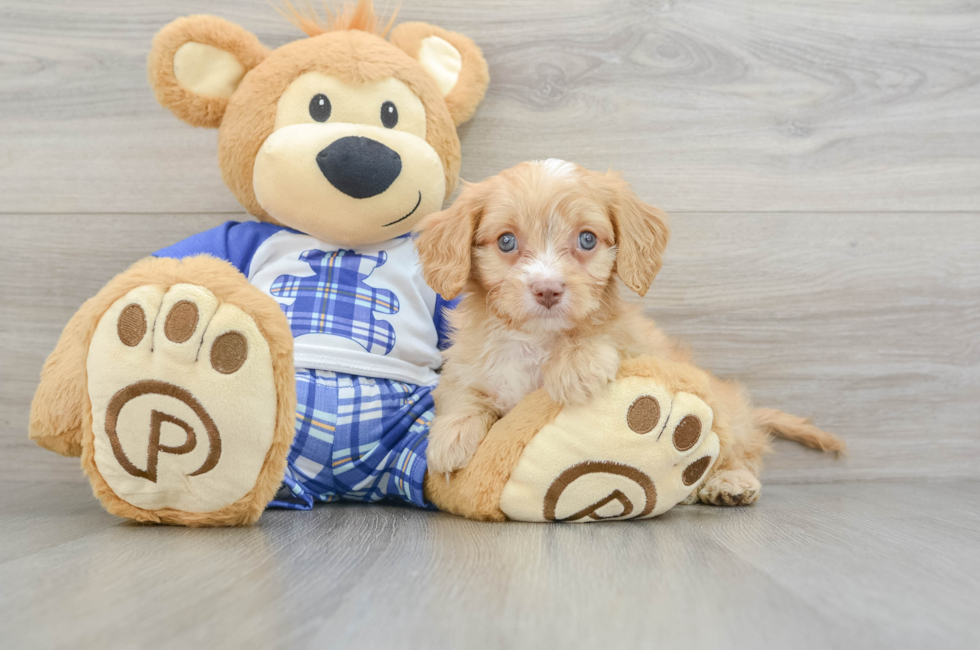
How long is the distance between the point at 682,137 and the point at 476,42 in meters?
0.59

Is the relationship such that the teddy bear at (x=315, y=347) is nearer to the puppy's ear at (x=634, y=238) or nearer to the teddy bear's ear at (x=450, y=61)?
the teddy bear's ear at (x=450, y=61)

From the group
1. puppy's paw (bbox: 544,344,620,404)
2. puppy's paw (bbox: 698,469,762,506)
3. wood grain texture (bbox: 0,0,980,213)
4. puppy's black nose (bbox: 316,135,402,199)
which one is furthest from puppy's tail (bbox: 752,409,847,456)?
puppy's black nose (bbox: 316,135,402,199)

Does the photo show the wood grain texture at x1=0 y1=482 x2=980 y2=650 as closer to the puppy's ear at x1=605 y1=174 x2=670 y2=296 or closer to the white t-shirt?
the white t-shirt

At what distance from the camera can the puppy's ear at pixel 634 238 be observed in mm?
1189

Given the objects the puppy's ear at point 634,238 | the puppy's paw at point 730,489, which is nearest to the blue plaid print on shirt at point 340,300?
the puppy's ear at point 634,238

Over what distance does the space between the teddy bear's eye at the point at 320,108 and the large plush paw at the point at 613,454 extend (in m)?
0.78

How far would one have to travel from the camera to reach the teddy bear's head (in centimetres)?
132

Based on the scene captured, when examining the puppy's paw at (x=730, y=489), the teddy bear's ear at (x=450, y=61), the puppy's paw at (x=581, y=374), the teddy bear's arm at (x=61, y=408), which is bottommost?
the puppy's paw at (x=730, y=489)

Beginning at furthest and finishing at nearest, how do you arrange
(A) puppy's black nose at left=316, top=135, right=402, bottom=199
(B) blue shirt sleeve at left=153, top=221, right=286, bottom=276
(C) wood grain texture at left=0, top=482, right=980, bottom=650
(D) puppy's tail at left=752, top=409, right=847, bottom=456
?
(D) puppy's tail at left=752, top=409, right=847, bottom=456 → (B) blue shirt sleeve at left=153, top=221, right=286, bottom=276 → (A) puppy's black nose at left=316, top=135, right=402, bottom=199 → (C) wood grain texture at left=0, top=482, right=980, bottom=650

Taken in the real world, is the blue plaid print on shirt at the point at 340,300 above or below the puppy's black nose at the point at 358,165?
below

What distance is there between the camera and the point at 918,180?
5.83 ft

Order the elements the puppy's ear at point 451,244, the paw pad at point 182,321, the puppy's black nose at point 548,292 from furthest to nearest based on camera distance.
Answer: the puppy's ear at point 451,244
the puppy's black nose at point 548,292
the paw pad at point 182,321

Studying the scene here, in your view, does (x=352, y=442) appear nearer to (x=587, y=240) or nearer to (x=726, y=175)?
(x=587, y=240)

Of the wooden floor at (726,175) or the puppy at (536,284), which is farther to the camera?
the wooden floor at (726,175)
